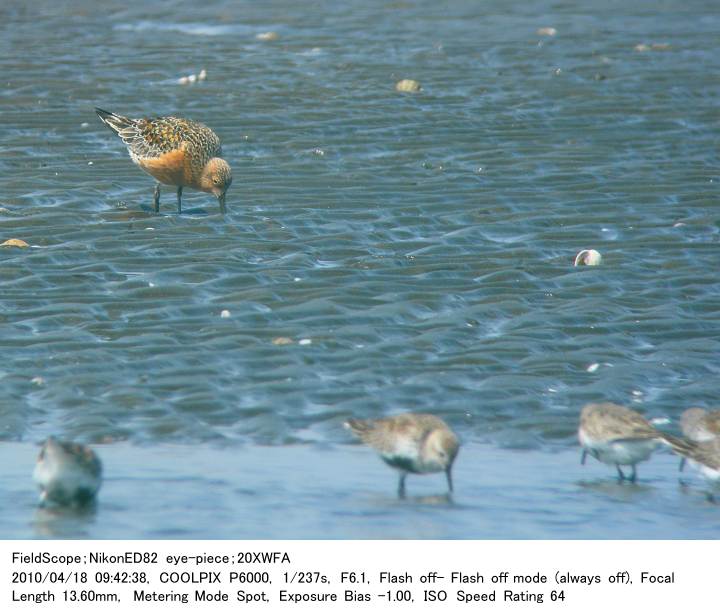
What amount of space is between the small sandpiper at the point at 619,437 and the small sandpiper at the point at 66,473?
3.08 meters

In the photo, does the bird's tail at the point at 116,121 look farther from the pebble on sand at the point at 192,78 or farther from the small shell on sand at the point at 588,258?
the pebble on sand at the point at 192,78

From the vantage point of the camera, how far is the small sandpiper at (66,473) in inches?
343

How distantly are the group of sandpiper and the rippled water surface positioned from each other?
20cm

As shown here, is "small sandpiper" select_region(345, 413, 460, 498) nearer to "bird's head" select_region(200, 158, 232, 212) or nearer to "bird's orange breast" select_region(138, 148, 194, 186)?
"bird's head" select_region(200, 158, 232, 212)

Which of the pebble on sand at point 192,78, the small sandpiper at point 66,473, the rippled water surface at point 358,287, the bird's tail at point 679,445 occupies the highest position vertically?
the pebble on sand at point 192,78

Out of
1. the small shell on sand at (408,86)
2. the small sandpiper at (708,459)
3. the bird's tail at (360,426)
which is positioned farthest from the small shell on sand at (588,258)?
the small shell on sand at (408,86)

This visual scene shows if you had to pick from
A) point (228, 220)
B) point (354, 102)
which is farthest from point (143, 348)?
point (354, 102)

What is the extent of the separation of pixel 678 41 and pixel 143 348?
55.1ft

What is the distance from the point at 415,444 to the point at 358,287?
166 inches

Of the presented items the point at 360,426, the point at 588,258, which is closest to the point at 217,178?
the point at 588,258

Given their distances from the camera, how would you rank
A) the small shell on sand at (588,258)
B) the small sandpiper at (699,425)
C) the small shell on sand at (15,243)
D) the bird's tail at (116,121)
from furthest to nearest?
1. the bird's tail at (116,121)
2. the small shell on sand at (15,243)
3. the small shell on sand at (588,258)
4. the small sandpiper at (699,425)

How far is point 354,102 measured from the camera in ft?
69.4

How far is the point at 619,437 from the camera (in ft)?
31.2

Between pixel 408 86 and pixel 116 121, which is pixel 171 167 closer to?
pixel 116 121
